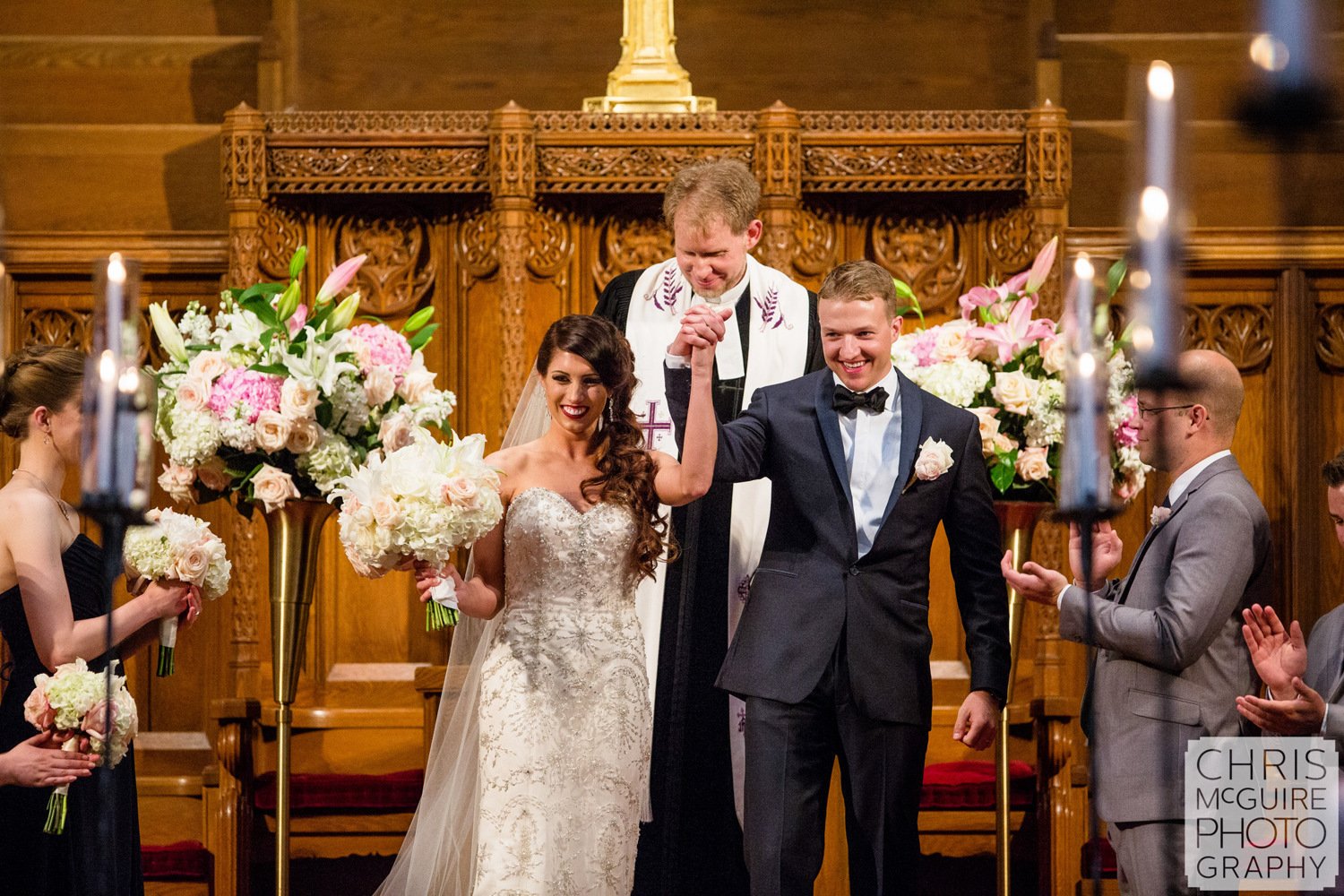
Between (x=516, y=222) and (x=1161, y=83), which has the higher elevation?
(x=516, y=222)

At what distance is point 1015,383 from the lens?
4.66 m

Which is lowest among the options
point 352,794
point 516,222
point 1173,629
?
point 352,794

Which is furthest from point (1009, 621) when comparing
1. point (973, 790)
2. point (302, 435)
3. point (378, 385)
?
point (302, 435)

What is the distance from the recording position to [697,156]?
20.7 feet

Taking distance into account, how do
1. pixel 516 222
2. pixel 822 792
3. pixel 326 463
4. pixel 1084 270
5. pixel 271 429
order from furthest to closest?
pixel 516 222 → pixel 326 463 → pixel 271 429 → pixel 822 792 → pixel 1084 270

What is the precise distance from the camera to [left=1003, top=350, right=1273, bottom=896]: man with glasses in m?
4.04

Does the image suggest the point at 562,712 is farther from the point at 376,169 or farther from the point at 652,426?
the point at 376,169

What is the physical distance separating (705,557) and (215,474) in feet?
4.88

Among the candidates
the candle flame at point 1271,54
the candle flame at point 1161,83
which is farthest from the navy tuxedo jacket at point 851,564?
the candle flame at point 1271,54

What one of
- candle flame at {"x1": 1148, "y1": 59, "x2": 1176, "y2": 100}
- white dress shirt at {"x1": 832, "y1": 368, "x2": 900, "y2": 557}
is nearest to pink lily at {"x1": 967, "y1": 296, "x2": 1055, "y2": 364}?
white dress shirt at {"x1": 832, "y1": 368, "x2": 900, "y2": 557}

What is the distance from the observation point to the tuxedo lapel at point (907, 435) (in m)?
4.01

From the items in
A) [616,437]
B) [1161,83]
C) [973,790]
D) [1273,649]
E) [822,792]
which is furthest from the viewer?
[973,790]

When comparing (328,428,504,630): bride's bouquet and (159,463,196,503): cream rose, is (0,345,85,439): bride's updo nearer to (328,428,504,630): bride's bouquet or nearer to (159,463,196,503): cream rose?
(159,463,196,503): cream rose

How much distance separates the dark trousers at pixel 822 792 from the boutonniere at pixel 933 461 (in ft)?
1.57
